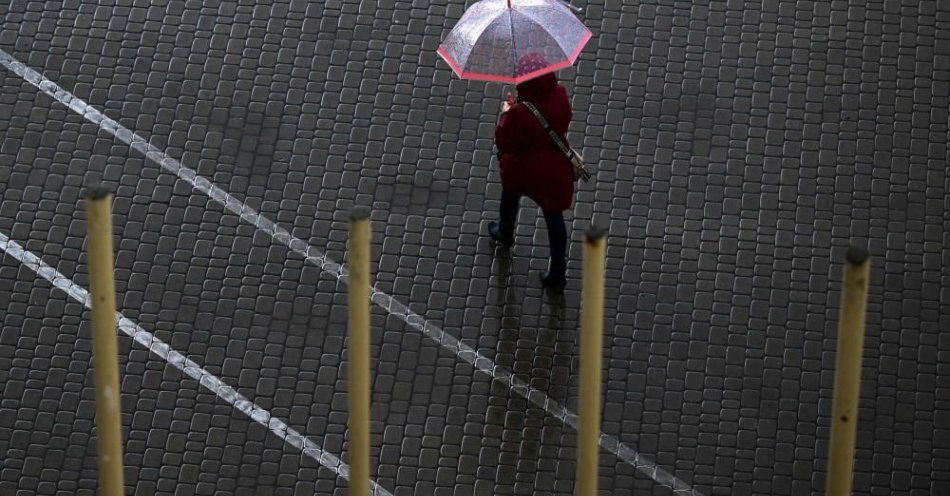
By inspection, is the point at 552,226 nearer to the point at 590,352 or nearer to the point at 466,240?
the point at 466,240

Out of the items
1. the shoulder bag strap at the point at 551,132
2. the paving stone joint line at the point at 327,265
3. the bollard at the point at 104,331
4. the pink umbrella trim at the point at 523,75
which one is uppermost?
the pink umbrella trim at the point at 523,75

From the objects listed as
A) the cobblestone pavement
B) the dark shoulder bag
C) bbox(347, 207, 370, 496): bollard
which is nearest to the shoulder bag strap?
the dark shoulder bag

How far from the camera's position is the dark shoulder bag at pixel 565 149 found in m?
11.3

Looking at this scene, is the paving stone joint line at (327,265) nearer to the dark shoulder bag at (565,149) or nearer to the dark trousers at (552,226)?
the dark trousers at (552,226)

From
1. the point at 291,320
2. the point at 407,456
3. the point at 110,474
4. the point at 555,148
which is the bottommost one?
the point at 110,474

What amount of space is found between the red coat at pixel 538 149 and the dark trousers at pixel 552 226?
114 millimetres

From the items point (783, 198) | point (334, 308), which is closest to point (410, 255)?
point (334, 308)

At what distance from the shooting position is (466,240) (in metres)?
12.4

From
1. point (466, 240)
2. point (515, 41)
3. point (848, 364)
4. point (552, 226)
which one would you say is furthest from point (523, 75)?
point (848, 364)

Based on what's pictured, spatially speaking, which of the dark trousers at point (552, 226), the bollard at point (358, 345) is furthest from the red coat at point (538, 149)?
the bollard at point (358, 345)

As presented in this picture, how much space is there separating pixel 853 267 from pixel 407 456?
5.04 meters

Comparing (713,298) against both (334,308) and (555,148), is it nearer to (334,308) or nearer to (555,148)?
(555,148)

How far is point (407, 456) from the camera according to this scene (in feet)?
37.1

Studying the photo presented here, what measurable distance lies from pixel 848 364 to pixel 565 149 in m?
4.63
